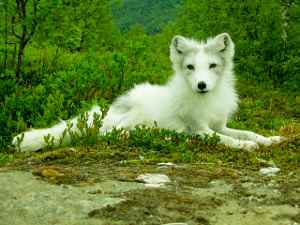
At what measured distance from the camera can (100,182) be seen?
613 centimetres

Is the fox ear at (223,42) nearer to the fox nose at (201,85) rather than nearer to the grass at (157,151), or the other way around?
the fox nose at (201,85)

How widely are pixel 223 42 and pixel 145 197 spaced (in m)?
5.81

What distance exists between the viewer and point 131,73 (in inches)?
649

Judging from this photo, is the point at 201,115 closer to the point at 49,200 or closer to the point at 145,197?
the point at 145,197

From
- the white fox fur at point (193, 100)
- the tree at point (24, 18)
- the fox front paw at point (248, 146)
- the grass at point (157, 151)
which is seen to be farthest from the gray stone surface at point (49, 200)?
the tree at point (24, 18)

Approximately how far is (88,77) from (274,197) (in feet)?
29.8

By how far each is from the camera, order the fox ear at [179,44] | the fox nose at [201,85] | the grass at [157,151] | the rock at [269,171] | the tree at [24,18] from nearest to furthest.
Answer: the rock at [269,171] → the grass at [157,151] → the fox nose at [201,85] → the fox ear at [179,44] → the tree at [24,18]

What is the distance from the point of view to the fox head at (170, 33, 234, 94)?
1024 centimetres

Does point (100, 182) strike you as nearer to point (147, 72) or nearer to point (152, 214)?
point (152, 214)

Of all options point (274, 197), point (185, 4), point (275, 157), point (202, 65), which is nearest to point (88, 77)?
point (202, 65)

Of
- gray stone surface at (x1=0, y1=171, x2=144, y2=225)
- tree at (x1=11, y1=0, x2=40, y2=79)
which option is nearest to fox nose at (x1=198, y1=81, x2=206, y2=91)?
gray stone surface at (x1=0, y1=171, x2=144, y2=225)

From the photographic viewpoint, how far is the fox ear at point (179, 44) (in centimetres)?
1082

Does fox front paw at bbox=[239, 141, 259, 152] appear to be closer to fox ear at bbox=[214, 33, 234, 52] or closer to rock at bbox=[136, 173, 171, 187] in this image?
fox ear at bbox=[214, 33, 234, 52]

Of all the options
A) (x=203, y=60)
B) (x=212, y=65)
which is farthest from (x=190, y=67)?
(x=212, y=65)
